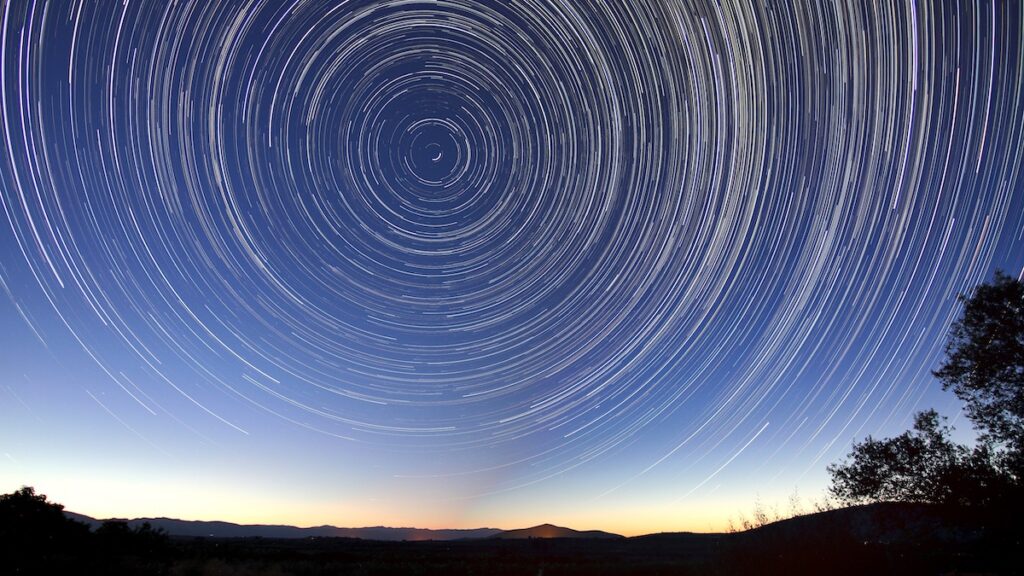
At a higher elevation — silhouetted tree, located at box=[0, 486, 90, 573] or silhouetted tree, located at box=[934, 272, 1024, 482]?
silhouetted tree, located at box=[934, 272, 1024, 482]

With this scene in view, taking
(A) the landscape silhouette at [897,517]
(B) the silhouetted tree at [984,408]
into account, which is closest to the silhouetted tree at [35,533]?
(A) the landscape silhouette at [897,517]

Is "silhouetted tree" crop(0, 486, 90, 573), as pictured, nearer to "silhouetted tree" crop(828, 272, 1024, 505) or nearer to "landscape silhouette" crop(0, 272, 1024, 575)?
"landscape silhouette" crop(0, 272, 1024, 575)

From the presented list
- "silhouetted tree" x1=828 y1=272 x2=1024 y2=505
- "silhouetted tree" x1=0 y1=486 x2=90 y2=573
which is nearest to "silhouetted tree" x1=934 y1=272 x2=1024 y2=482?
"silhouetted tree" x1=828 y1=272 x2=1024 y2=505

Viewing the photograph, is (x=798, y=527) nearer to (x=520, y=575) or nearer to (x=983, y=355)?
(x=983, y=355)

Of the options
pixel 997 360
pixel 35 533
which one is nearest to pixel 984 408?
pixel 997 360

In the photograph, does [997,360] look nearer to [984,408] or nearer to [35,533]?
[984,408]

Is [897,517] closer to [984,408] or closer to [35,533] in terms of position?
[984,408]

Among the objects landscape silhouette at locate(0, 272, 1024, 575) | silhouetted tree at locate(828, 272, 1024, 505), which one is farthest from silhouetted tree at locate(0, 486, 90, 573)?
silhouetted tree at locate(828, 272, 1024, 505)

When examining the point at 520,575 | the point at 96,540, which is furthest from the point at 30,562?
the point at 520,575

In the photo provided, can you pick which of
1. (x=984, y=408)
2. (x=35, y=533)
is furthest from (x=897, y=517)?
(x=35, y=533)

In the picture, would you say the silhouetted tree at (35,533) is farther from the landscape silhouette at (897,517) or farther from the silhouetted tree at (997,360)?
the silhouetted tree at (997,360)

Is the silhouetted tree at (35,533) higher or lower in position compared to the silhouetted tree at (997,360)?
lower
